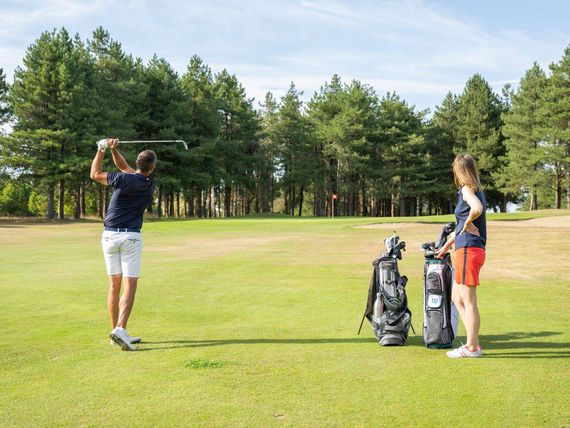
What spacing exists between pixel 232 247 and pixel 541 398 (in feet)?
62.2

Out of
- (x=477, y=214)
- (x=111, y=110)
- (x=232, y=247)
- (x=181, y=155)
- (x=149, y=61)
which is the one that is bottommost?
(x=232, y=247)

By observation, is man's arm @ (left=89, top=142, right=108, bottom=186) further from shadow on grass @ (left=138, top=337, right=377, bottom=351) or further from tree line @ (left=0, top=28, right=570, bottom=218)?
tree line @ (left=0, top=28, right=570, bottom=218)

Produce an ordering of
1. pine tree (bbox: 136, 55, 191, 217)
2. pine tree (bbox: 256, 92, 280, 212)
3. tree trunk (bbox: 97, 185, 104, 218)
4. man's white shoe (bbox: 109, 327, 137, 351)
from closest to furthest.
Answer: man's white shoe (bbox: 109, 327, 137, 351)
pine tree (bbox: 136, 55, 191, 217)
tree trunk (bbox: 97, 185, 104, 218)
pine tree (bbox: 256, 92, 280, 212)

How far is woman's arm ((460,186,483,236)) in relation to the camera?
250 inches

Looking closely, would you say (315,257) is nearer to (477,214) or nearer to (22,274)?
(22,274)

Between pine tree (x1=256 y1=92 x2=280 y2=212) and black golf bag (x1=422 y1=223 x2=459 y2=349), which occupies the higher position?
pine tree (x1=256 y1=92 x2=280 y2=212)

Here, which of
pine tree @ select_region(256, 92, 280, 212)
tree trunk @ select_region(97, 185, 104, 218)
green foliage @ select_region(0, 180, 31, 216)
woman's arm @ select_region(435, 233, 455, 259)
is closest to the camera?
woman's arm @ select_region(435, 233, 455, 259)

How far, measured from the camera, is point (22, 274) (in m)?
14.2

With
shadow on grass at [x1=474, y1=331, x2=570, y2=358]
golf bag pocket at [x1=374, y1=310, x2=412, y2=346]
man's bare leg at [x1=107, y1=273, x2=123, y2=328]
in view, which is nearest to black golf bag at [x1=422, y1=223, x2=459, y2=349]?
golf bag pocket at [x1=374, y1=310, x2=412, y2=346]

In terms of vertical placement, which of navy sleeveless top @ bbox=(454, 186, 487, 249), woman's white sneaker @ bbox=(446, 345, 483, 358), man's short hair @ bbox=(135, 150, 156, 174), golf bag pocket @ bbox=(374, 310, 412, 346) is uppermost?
man's short hair @ bbox=(135, 150, 156, 174)

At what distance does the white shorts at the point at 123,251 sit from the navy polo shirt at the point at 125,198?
0.13 m

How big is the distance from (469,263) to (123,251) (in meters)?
4.28

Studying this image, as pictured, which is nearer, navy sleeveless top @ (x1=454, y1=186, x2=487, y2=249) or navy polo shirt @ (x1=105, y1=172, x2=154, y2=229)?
navy sleeveless top @ (x1=454, y1=186, x2=487, y2=249)

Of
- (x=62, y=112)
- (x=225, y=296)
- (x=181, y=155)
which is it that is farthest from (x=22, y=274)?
(x=181, y=155)
